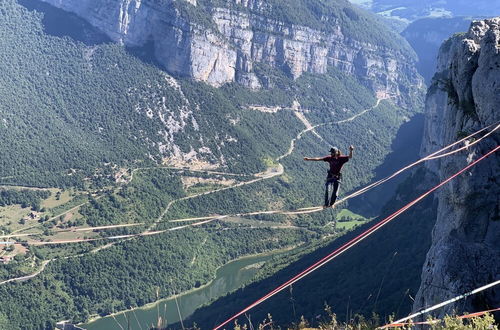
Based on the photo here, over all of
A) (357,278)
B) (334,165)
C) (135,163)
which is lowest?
(357,278)

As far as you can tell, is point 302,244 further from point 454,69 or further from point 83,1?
point 83,1

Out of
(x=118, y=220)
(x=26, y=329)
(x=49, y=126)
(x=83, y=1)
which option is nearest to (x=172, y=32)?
(x=83, y=1)

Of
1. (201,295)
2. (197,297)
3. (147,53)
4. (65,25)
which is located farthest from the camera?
(65,25)

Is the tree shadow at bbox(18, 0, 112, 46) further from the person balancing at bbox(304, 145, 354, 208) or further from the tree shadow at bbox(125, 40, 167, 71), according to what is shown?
the person balancing at bbox(304, 145, 354, 208)

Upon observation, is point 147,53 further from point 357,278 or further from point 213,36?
point 357,278

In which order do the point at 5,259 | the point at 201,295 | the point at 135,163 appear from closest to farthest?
1. the point at 5,259
2. the point at 201,295
3. the point at 135,163

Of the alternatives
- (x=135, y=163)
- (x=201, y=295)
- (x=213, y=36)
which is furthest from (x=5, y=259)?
(x=213, y=36)
